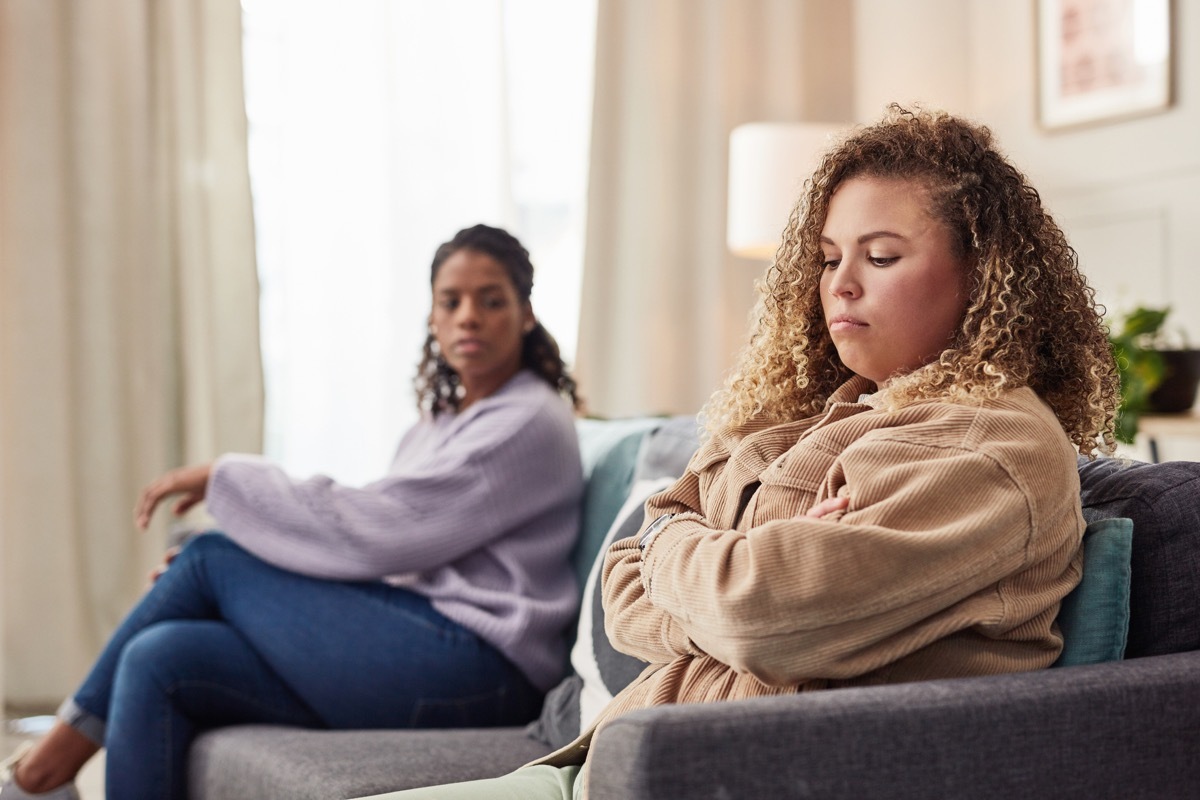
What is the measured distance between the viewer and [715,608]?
38.9 inches

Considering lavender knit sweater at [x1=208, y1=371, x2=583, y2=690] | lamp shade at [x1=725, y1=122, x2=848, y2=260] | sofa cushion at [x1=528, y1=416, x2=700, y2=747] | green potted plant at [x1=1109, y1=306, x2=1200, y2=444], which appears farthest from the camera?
lamp shade at [x1=725, y1=122, x2=848, y2=260]

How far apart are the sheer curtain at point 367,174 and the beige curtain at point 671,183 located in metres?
0.24

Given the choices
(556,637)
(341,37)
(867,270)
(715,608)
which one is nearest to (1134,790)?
(715,608)

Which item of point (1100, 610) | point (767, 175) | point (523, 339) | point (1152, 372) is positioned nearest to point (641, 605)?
point (1100, 610)

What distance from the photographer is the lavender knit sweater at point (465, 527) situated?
6.28ft

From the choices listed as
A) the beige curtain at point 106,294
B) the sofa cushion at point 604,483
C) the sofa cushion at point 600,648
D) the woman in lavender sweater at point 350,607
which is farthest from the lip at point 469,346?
the beige curtain at point 106,294

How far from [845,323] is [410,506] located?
0.99 m

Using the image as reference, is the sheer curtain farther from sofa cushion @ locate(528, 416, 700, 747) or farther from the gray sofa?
the gray sofa

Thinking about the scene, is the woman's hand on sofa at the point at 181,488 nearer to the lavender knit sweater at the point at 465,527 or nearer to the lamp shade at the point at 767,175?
the lavender knit sweater at the point at 465,527

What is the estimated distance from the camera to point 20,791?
6.15 ft

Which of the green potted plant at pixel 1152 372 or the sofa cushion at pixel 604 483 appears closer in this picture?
the sofa cushion at pixel 604 483

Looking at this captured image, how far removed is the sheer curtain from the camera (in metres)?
3.30

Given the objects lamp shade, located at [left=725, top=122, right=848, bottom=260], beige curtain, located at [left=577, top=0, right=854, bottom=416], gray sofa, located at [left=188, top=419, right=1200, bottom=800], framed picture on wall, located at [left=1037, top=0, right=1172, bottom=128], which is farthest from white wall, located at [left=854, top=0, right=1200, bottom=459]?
gray sofa, located at [left=188, top=419, right=1200, bottom=800]

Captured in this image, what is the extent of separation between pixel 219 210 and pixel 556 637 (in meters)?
1.76
